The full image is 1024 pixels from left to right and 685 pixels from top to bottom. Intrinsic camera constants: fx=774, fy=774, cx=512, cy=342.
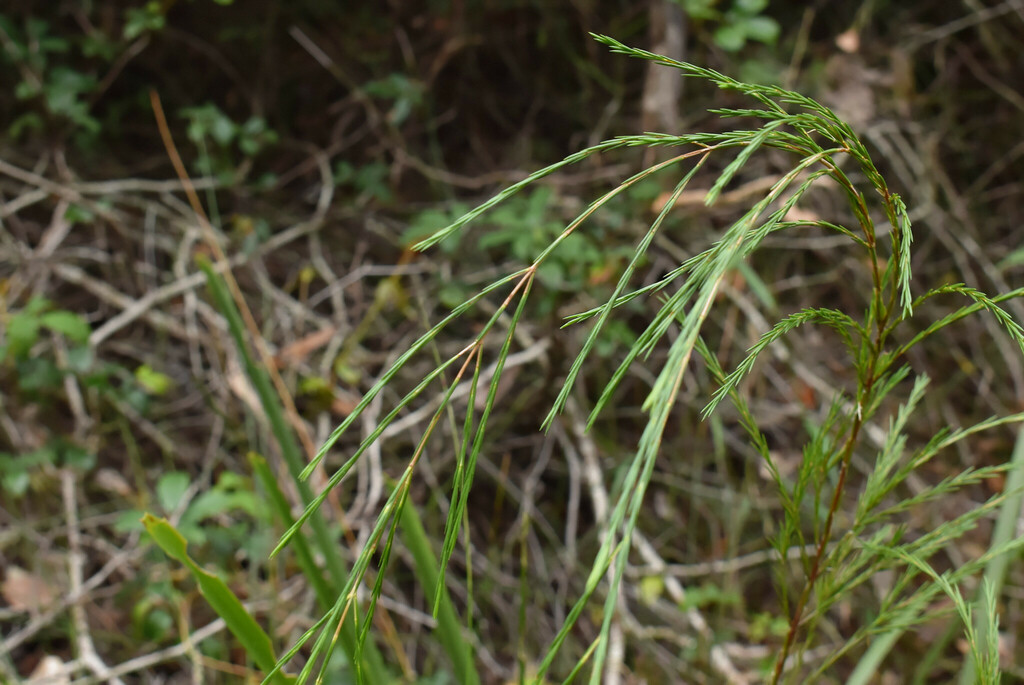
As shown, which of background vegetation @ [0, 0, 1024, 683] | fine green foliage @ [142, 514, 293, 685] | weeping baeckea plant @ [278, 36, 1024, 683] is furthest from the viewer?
background vegetation @ [0, 0, 1024, 683]

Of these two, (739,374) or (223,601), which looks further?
(223,601)

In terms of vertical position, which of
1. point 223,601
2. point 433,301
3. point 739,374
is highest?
point 739,374

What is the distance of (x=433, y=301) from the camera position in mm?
1659

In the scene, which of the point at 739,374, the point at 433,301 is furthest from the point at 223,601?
the point at 433,301

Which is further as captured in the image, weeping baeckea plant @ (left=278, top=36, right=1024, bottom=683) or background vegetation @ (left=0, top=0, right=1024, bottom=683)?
background vegetation @ (left=0, top=0, right=1024, bottom=683)

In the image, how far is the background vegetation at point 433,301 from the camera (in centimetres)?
136

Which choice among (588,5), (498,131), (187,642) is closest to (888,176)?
(588,5)

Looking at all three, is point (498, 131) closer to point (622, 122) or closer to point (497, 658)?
point (622, 122)

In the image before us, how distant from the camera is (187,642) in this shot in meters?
1.11

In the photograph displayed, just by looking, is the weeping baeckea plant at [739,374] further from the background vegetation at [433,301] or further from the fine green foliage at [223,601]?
the background vegetation at [433,301]

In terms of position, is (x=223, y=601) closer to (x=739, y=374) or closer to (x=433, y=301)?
(x=739, y=374)

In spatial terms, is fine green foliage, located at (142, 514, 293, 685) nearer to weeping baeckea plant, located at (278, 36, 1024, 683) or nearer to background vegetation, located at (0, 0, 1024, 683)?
weeping baeckea plant, located at (278, 36, 1024, 683)

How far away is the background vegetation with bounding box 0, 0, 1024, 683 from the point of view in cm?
136

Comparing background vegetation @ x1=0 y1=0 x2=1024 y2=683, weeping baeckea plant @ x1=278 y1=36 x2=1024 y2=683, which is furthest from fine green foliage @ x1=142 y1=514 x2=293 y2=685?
background vegetation @ x1=0 y1=0 x2=1024 y2=683
